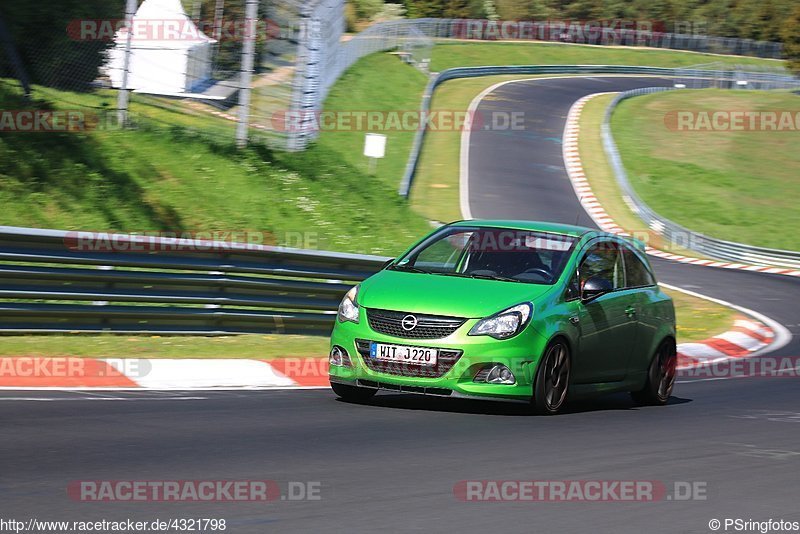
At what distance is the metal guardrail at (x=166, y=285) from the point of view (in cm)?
1173

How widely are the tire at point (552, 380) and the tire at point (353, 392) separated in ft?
4.49

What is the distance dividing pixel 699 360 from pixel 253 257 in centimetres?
618

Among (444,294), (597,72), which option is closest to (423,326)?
(444,294)

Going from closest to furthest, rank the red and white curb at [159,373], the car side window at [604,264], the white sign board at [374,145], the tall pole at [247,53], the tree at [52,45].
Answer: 1. the red and white curb at [159,373]
2. the car side window at [604,264]
3. the tree at [52,45]
4. the tall pole at [247,53]
5. the white sign board at [374,145]

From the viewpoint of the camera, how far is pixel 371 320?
951 centimetres

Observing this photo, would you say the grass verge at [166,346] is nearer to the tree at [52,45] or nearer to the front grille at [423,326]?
the front grille at [423,326]

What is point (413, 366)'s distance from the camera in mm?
9297

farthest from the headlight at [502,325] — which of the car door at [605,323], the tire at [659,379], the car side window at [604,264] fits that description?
the tire at [659,379]

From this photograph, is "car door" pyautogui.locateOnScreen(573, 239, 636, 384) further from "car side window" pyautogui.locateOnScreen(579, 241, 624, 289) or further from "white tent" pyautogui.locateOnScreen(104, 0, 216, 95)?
"white tent" pyautogui.locateOnScreen(104, 0, 216, 95)

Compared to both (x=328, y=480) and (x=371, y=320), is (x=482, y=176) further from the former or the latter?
(x=328, y=480)

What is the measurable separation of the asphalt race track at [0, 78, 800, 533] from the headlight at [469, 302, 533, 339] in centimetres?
66

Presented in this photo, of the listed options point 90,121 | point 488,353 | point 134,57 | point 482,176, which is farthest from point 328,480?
point 482,176

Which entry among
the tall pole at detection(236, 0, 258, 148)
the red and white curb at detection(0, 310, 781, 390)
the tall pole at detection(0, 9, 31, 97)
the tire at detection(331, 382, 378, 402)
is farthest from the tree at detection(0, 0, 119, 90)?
the tire at detection(331, 382, 378, 402)

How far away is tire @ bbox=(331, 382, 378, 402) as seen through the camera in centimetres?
1002
